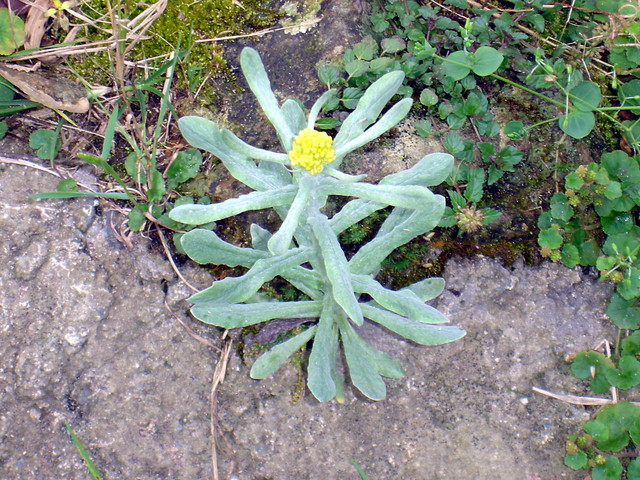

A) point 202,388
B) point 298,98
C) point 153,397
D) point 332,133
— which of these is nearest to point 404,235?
point 332,133

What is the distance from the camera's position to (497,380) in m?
2.68

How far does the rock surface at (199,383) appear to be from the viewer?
2.56 m

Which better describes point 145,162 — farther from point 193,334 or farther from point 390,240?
point 390,240

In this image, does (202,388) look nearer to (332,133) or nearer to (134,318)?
(134,318)

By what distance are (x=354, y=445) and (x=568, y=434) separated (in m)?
1.00

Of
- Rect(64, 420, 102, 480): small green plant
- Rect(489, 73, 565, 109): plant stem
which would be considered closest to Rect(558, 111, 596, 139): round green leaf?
Rect(489, 73, 565, 109): plant stem

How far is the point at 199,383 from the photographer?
2670 mm

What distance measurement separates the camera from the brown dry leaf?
2789mm

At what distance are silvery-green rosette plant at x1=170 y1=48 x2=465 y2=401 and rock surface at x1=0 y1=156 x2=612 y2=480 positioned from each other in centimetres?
25

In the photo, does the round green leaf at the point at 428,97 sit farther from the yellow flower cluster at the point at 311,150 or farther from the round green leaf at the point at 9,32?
the round green leaf at the point at 9,32

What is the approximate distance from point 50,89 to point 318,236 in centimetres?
168

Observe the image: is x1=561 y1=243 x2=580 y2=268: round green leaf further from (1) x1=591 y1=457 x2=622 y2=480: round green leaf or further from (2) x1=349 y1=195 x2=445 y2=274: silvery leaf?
(1) x1=591 y1=457 x2=622 y2=480: round green leaf

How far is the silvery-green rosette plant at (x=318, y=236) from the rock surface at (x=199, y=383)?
25 centimetres

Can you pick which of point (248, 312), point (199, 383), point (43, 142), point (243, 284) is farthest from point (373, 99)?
Answer: point (43, 142)
